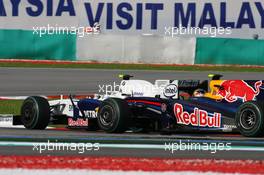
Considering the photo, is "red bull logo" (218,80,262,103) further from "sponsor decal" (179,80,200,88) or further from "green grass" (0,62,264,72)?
"green grass" (0,62,264,72)

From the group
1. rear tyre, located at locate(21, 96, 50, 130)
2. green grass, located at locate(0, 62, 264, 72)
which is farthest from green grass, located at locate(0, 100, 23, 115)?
green grass, located at locate(0, 62, 264, 72)

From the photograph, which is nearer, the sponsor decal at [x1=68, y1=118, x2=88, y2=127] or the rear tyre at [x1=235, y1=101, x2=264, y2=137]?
the rear tyre at [x1=235, y1=101, x2=264, y2=137]

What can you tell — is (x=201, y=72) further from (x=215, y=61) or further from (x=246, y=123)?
(x=246, y=123)

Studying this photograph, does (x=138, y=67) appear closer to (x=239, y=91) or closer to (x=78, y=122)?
(x=78, y=122)

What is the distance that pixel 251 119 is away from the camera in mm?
11266

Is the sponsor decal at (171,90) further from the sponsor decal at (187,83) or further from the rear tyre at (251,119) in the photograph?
the rear tyre at (251,119)

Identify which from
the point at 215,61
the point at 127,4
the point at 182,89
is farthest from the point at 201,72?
the point at 182,89

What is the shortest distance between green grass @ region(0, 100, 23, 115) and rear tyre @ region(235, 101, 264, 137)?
250 inches

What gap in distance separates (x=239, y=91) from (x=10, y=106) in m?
6.98

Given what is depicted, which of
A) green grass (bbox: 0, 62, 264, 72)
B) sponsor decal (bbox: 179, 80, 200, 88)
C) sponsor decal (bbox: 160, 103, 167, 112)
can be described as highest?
green grass (bbox: 0, 62, 264, 72)

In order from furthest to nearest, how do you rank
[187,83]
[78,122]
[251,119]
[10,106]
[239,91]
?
[10,106]
[78,122]
[187,83]
[239,91]
[251,119]

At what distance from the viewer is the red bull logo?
11.9m

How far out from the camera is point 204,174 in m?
7.43

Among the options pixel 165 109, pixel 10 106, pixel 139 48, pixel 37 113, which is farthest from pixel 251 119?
pixel 139 48
